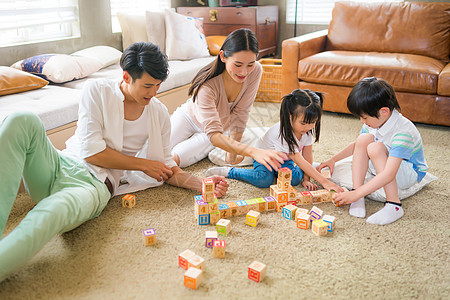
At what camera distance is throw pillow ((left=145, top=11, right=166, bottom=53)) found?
3.66 metres

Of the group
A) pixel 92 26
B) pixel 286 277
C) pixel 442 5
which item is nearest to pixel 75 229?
pixel 286 277

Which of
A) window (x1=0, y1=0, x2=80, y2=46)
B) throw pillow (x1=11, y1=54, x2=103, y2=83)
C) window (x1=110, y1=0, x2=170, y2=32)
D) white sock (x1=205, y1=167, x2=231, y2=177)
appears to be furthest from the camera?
window (x1=110, y1=0, x2=170, y2=32)

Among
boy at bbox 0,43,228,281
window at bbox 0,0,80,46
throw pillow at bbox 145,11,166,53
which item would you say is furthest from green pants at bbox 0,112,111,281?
throw pillow at bbox 145,11,166,53

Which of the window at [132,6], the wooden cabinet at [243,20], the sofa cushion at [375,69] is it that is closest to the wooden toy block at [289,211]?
the sofa cushion at [375,69]

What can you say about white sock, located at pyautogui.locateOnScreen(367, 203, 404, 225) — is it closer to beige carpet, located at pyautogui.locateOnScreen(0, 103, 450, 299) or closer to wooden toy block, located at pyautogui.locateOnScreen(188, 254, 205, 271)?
beige carpet, located at pyautogui.locateOnScreen(0, 103, 450, 299)

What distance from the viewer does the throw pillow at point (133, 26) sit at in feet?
12.1

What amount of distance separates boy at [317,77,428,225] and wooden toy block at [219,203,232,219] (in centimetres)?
50

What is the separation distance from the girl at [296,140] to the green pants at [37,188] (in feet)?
2.46

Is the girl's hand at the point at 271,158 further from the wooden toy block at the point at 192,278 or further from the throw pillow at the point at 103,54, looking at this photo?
the throw pillow at the point at 103,54

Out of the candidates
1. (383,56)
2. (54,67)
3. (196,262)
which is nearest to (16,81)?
(54,67)

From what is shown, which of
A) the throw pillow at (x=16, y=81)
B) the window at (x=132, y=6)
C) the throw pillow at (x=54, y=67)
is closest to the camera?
the throw pillow at (x=16, y=81)

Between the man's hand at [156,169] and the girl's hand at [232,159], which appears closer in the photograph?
the man's hand at [156,169]

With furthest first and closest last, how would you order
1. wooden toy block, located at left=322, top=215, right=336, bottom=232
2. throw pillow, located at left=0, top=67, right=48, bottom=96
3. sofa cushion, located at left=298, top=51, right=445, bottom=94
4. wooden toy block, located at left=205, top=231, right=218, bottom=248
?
1. sofa cushion, located at left=298, top=51, right=445, bottom=94
2. throw pillow, located at left=0, top=67, right=48, bottom=96
3. wooden toy block, located at left=322, top=215, right=336, bottom=232
4. wooden toy block, located at left=205, top=231, right=218, bottom=248

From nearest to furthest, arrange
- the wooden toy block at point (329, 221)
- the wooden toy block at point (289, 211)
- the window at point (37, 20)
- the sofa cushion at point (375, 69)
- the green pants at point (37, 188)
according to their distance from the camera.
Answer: the green pants at point (37, 188) → the wooden toy block at point (329, 221) → the wooden toy block at point (289, 211) → the sofa cushion at point (375, 69) → the window at point (37, 20)
